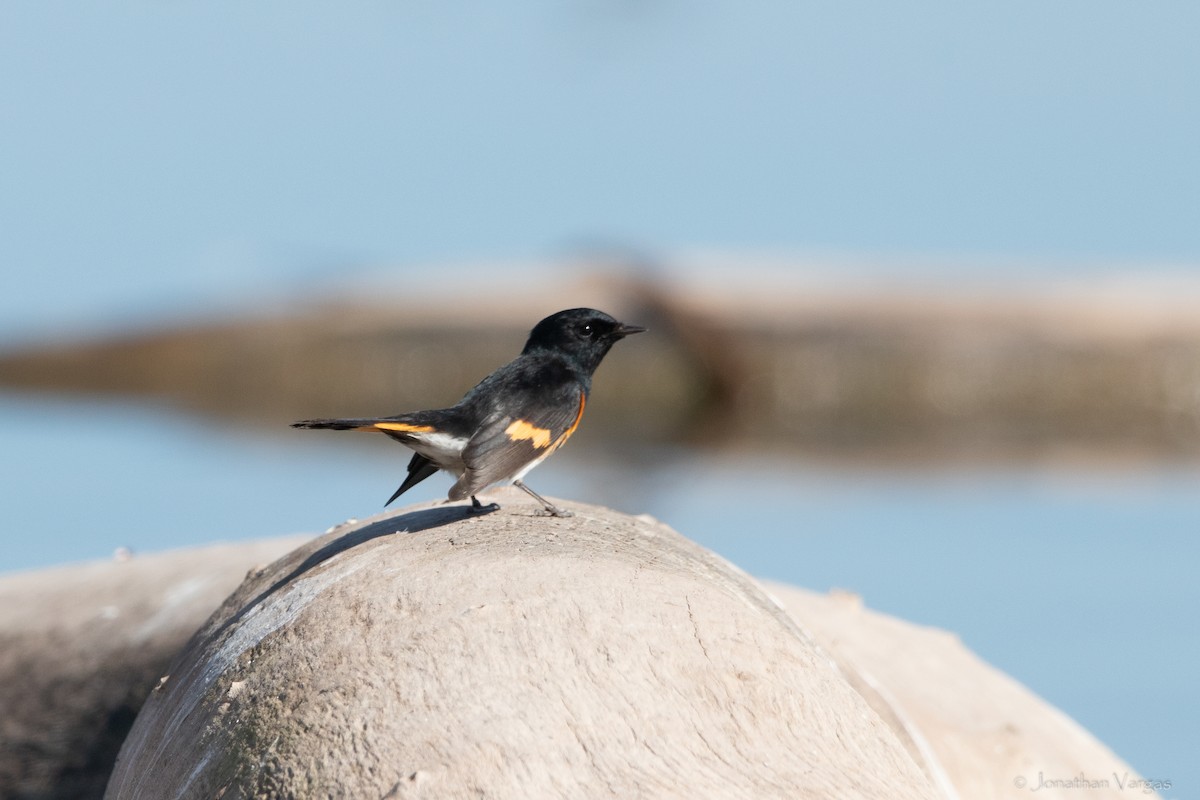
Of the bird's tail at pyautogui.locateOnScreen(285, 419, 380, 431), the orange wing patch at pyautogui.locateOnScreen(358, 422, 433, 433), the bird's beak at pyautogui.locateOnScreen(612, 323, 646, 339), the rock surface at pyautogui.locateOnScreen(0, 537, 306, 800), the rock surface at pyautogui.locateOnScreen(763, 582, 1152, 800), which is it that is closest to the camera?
the bird's tail at pyautogui.locateOnScreen(285, 419, 380, 431)

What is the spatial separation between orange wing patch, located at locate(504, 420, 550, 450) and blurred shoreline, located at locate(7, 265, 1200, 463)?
1445 cm

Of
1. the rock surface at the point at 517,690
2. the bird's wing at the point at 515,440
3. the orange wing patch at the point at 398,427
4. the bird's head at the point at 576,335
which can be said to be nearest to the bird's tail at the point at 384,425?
A: the orange wing patch at the point at 398,427

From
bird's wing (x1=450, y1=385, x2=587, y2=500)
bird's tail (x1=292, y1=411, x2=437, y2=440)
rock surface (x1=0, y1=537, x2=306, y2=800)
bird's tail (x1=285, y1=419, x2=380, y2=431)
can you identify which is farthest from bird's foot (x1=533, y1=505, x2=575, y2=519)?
rock surface (x1=0, y1=537, x2=306, y2=800)

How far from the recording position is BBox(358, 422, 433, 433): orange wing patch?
4.59 meters

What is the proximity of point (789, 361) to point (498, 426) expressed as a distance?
17.5 meters

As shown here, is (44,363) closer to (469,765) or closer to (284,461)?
(284,461)

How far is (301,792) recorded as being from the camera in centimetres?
362

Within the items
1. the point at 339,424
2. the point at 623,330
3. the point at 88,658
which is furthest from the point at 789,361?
the point at 339,424

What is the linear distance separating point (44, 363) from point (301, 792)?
22946mm

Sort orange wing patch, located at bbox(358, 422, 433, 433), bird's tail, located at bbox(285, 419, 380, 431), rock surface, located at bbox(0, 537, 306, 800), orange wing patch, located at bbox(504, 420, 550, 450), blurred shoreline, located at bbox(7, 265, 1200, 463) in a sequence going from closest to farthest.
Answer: bird's tail, located at bbox(285, 419, 380, 431) < orange wing patch, located at bbox(358, 422, 433, 433) < orange wing patch, located at bbox(504, 420, 550, 450) < rock surface, located at bbox(0, 537, 306, 800) < blurred shoreline, located at bbox(7, 265, 1200, 463)

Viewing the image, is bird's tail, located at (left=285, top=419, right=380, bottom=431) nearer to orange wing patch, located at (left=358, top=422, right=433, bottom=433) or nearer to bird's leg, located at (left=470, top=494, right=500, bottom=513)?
orange wing patch, located at (left=358, top=422, right=433, bottom=433)

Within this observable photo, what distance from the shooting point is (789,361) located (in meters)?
22.1

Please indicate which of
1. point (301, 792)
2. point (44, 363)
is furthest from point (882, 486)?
point (44, 363)

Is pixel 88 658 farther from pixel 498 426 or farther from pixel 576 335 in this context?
pixel 576 335
